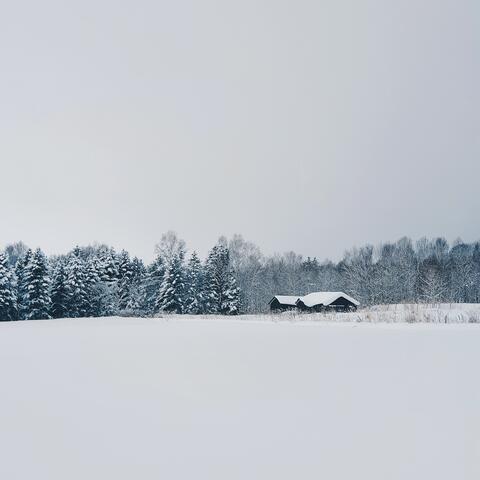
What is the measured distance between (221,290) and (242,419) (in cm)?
4941

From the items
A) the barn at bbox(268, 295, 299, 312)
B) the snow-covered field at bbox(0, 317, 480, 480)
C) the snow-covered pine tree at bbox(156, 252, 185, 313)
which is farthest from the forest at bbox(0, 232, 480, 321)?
the snow-covered field at bbox(0, 317, 480, 480)

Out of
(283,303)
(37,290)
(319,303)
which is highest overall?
(37,290)

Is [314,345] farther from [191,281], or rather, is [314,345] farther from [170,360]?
[191,281]

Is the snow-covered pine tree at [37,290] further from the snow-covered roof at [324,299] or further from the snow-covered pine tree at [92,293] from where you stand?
the snow-covered roof at [324,299]

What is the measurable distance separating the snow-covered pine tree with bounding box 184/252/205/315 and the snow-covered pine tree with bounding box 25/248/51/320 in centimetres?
1756

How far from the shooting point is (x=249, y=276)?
63844 millimetres

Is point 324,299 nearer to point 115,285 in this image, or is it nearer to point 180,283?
point 180,283

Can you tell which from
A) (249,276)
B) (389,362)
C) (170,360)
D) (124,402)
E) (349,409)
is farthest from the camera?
(249,276)

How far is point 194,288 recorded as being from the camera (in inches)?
2021

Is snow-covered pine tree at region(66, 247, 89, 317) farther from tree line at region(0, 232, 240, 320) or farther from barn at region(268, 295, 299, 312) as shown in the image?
barn at region(268, 295, 299, 312)

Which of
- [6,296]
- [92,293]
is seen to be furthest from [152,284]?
[6,296]

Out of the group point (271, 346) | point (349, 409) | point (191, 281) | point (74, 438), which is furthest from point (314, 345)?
point (191, 281)

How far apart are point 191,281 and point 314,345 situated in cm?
4504

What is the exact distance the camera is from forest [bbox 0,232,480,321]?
121 ft
